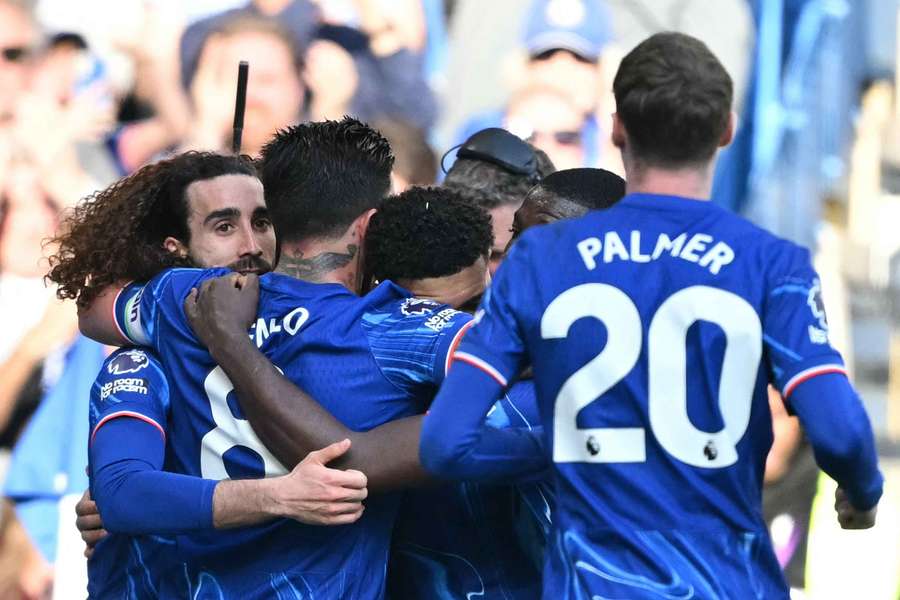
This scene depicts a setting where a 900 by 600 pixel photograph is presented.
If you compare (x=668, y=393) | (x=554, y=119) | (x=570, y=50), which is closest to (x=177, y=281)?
(x=668, y=393)

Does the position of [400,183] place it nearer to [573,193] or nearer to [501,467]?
[573,193]

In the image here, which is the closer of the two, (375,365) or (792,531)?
(375,365)

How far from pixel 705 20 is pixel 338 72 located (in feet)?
5.96

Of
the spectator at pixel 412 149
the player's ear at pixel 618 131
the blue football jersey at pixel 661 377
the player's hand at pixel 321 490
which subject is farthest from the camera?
the spectator at pixel 412 149

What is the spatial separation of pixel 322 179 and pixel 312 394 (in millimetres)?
428

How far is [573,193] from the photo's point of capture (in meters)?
3.26

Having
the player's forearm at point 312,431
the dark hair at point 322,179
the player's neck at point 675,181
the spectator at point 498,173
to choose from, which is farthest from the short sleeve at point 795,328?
the spectator at point 498,173

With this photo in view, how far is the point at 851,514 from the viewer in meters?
2.44

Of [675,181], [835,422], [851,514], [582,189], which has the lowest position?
[851,514]

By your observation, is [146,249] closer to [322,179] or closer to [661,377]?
[322,179]

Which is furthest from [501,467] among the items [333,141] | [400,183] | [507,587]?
[400,183]

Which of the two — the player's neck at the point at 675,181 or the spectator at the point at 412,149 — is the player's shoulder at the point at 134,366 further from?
the spectator at the point at 412,149

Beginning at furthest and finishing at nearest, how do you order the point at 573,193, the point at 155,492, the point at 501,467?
the point at 573,193, the point at 155,492, the point at 501,467

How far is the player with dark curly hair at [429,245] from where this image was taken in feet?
9.60
